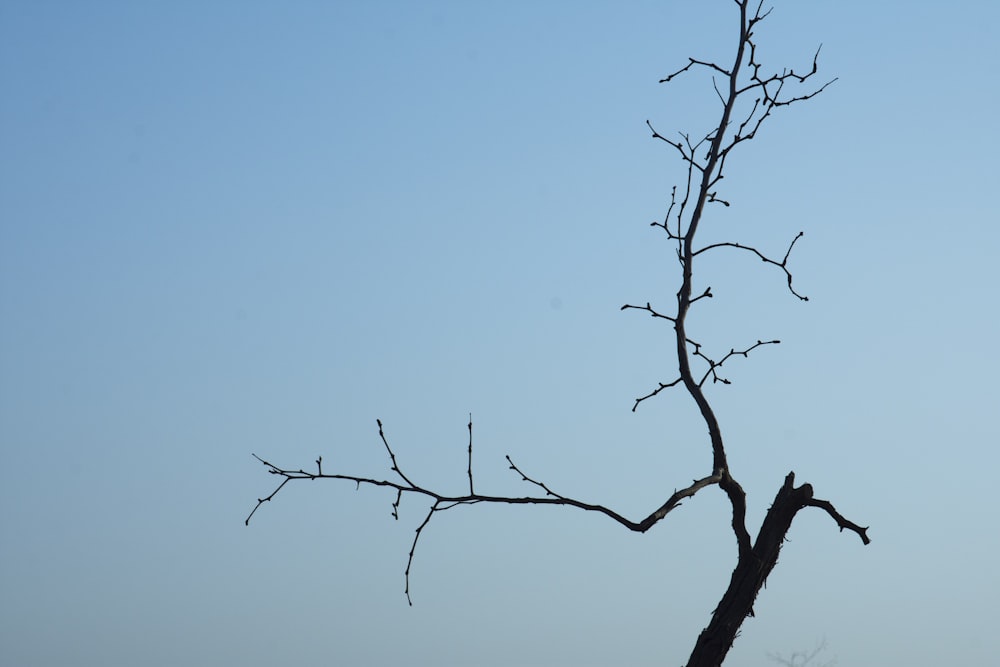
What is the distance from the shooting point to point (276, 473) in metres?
5.17

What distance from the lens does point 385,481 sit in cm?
509

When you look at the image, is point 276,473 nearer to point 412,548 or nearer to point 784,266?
point 412,548

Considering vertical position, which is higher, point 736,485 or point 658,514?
point 736,485

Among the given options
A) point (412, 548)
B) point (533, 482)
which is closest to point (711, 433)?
point (533, 482)

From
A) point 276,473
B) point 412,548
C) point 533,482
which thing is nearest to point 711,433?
point 533,482

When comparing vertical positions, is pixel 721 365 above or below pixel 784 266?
below

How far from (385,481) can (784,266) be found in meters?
2.17

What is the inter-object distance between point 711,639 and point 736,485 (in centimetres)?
71

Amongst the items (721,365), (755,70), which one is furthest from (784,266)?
(755,70)

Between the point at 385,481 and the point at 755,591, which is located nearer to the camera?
the point at 385,481

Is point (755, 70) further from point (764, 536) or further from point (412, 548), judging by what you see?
point (412, 548)

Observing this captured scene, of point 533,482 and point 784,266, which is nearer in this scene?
point 533,482

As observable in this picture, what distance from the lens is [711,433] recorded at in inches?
238

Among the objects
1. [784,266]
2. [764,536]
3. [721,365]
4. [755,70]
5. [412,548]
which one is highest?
[755,70]
